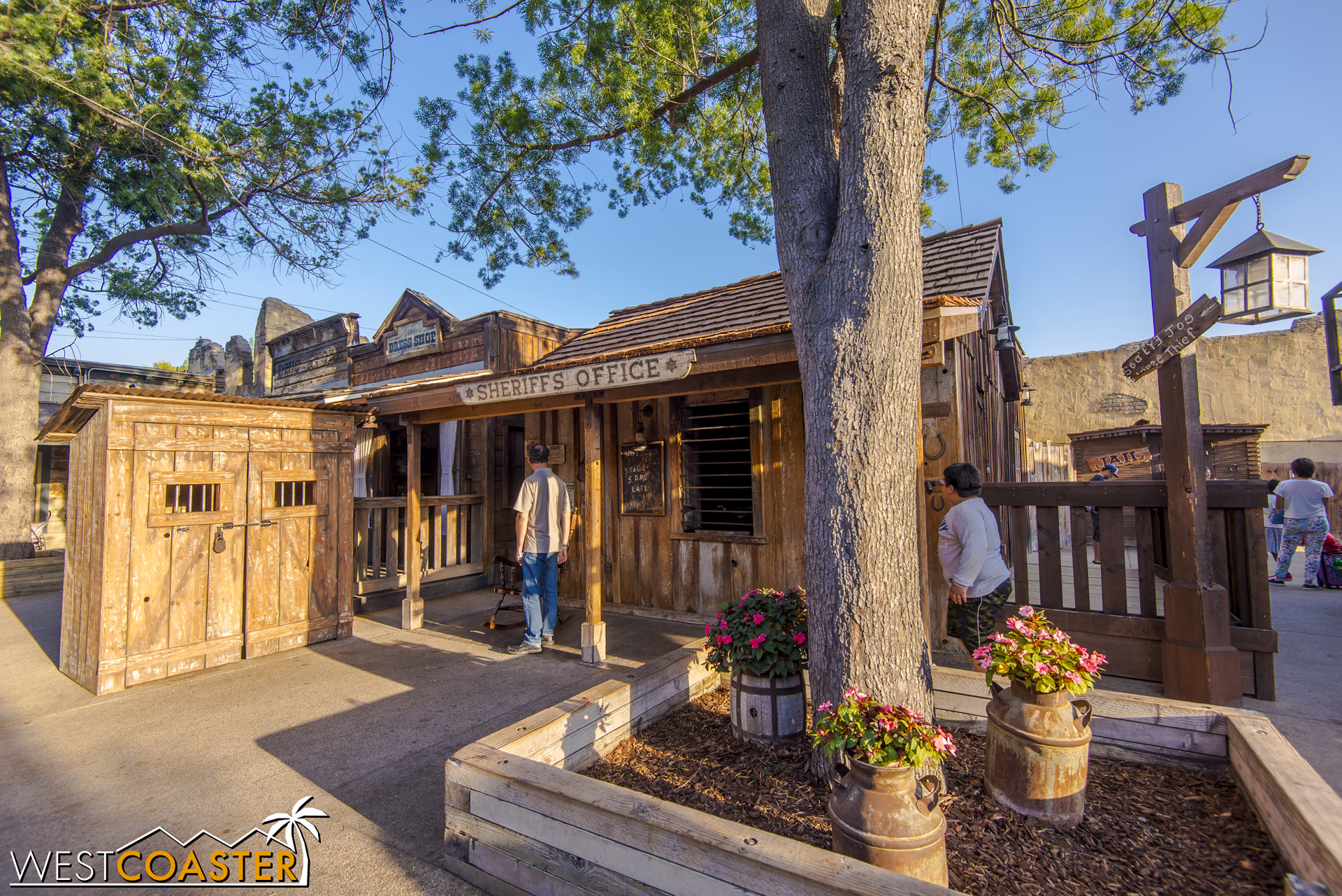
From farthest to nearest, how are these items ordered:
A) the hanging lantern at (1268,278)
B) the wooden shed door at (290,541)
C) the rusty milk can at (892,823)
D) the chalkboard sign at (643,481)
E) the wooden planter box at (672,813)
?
1. the chalkboard sign at (643,481)
2. the wooden shed door at (290,541)
3. the hanging lantern at (1268,278)
4. the rusty milk can at (892,823)
5. the wooden planter box at (672,813)

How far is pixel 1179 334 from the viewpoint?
4.07 metres

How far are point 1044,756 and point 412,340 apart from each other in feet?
47.7

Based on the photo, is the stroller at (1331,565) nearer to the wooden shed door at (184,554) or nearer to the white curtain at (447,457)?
the white curtain at (447,457)

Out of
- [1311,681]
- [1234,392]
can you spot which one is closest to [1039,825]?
[1311,681]

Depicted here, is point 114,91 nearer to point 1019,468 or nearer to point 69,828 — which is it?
point 69,828

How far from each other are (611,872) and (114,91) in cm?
1138

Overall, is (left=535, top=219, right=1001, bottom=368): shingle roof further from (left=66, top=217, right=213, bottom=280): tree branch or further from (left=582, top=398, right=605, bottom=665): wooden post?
(left=66, top=217, right=213, bottom=280): tree branch

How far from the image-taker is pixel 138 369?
16.7 m

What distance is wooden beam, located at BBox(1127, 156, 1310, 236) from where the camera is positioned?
358 cm

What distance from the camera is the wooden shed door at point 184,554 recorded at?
5.17 meters

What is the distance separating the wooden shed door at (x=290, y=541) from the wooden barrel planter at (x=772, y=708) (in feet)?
17.6

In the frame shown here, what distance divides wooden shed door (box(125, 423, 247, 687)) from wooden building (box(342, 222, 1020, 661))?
5.92ft

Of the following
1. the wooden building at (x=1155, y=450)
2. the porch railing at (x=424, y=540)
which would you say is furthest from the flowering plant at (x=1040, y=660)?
the wooden building at (x=1155, y=450)

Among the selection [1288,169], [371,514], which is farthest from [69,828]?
[1288,169]
